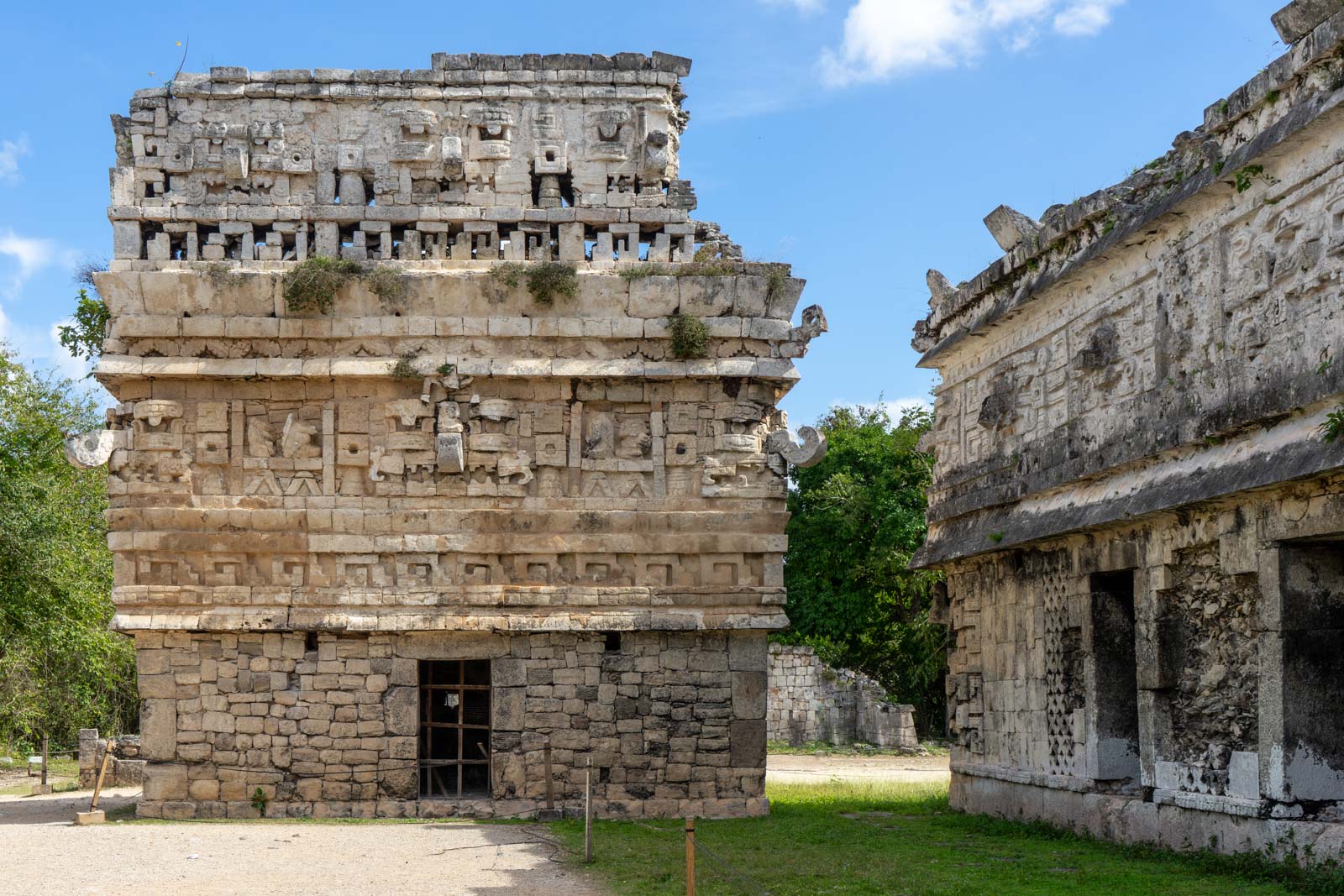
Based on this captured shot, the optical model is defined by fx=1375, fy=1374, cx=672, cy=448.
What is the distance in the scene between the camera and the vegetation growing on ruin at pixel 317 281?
13367mm

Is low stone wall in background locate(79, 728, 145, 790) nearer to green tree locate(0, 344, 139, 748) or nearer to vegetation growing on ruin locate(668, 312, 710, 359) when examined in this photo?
green tree locate(0, 344, 139, 748)

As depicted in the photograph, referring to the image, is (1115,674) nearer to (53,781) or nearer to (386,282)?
(386,282)

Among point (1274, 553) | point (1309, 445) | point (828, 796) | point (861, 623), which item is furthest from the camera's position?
point (861, 623)

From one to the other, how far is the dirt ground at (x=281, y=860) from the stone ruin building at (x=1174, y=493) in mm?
4434

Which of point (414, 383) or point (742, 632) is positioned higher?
point (414, 383)

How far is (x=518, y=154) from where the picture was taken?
549 inches

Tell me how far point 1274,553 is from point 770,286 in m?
6.20

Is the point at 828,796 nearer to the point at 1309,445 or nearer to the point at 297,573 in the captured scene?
the point at 297,573

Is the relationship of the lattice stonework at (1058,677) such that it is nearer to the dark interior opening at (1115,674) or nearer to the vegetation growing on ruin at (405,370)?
the dark interior opening at (1115,674)

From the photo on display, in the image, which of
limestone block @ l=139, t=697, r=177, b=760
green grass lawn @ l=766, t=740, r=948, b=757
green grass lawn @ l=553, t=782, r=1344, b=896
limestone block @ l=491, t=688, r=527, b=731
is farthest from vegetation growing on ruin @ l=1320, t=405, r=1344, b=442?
green grass lawn @ l=766, t=740, r=948, b=757

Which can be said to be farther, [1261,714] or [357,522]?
[357,522]

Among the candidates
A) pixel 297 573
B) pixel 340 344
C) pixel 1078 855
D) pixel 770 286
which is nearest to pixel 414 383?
pixel 340 344

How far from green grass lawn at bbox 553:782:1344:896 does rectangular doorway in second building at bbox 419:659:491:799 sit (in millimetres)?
1617

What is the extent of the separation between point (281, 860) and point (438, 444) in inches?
174
